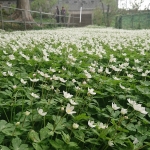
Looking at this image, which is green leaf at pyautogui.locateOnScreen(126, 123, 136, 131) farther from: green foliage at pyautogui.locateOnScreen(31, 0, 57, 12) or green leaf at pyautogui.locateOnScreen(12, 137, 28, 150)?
green foliage at pyautogui.locateOnScreen(31, 0, 57, 12)

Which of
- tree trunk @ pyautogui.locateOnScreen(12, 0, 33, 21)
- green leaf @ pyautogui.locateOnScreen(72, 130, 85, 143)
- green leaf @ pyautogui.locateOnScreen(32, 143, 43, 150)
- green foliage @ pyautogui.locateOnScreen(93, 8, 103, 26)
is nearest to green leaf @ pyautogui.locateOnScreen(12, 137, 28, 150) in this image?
green leaf @ pyautogui.locateOnScreen(32, 143, 43, 150)

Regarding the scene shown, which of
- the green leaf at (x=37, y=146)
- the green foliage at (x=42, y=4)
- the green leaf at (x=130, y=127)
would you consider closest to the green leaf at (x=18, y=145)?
the green leaf at (x=37, y=146)

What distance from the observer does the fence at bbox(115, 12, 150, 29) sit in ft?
76.9

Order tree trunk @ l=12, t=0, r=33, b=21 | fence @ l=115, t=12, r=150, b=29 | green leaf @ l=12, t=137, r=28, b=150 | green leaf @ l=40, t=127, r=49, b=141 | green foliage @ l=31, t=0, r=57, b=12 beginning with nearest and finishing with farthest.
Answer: green leaf @ l=12, t=137, r=28, b=150 → green leaf @ l=40, t=127, r=49, b=141 → tree trunk @ l=12, t=0, r=33, b=21 → fence @ l=115, t=12, r=150, b=29 → green foliage @ l=31, t=0, r=57, b=12

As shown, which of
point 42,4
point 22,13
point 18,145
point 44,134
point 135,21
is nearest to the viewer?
point 18,145

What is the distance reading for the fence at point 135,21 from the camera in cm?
2345

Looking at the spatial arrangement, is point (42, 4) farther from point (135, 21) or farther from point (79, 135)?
point (79, 135)

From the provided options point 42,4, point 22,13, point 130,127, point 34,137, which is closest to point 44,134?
point 34,137

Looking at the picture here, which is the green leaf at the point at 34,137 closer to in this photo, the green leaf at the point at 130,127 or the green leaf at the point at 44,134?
the green leaf at the point at 44,134

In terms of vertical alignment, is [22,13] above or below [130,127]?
above

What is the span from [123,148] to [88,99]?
59cm

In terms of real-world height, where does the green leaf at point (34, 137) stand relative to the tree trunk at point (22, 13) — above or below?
below

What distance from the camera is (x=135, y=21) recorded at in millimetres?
24094

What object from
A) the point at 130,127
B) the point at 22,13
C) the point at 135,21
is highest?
the point at 135,21
